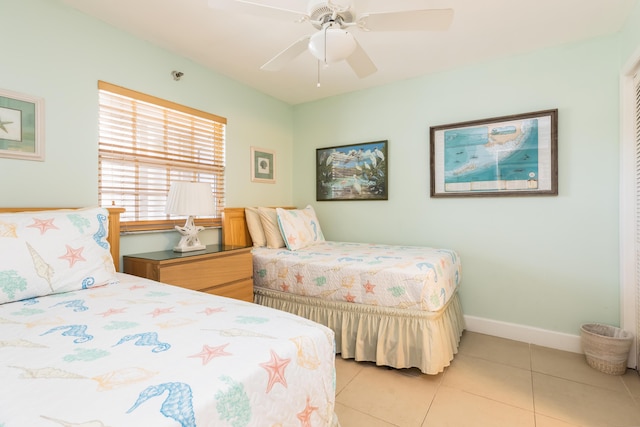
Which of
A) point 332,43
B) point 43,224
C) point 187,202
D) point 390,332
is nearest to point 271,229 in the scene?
point 187,202

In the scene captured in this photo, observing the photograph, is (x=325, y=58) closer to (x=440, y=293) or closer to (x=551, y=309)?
(x=440, y=293)

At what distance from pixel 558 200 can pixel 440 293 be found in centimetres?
134

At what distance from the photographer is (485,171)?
9.14 feet

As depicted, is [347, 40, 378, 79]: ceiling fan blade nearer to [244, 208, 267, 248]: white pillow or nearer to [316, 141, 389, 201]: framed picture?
[316, 141, 389, 201]: framed picture

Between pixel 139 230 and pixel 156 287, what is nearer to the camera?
pixel 156 287

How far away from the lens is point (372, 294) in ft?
7.22

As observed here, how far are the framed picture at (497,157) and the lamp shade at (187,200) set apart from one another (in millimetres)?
2099

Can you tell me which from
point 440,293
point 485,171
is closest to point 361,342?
point 440,293

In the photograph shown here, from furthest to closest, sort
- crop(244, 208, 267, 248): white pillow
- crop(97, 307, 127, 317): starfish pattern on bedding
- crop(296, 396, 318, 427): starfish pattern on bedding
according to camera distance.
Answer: crop(244, 208, 267, 248): white pillow < crop(97, 307, 127, 317): starfish pattern on bedding < crop(296, 396, 318, 427): starfish pattern on bedding

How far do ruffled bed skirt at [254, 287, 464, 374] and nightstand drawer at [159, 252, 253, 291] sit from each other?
491mm

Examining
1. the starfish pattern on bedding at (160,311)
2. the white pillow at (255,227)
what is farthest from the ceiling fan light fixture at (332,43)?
the white pillow at (255,227)

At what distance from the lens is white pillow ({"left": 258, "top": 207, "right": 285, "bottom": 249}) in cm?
299

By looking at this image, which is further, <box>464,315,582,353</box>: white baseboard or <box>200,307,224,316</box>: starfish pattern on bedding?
<box>464,315,582,353</box>: white baseboard

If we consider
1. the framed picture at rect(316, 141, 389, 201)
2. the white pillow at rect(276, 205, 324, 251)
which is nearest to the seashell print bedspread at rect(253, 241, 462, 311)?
the white pillow at rect(276, 205, 324, 251)
